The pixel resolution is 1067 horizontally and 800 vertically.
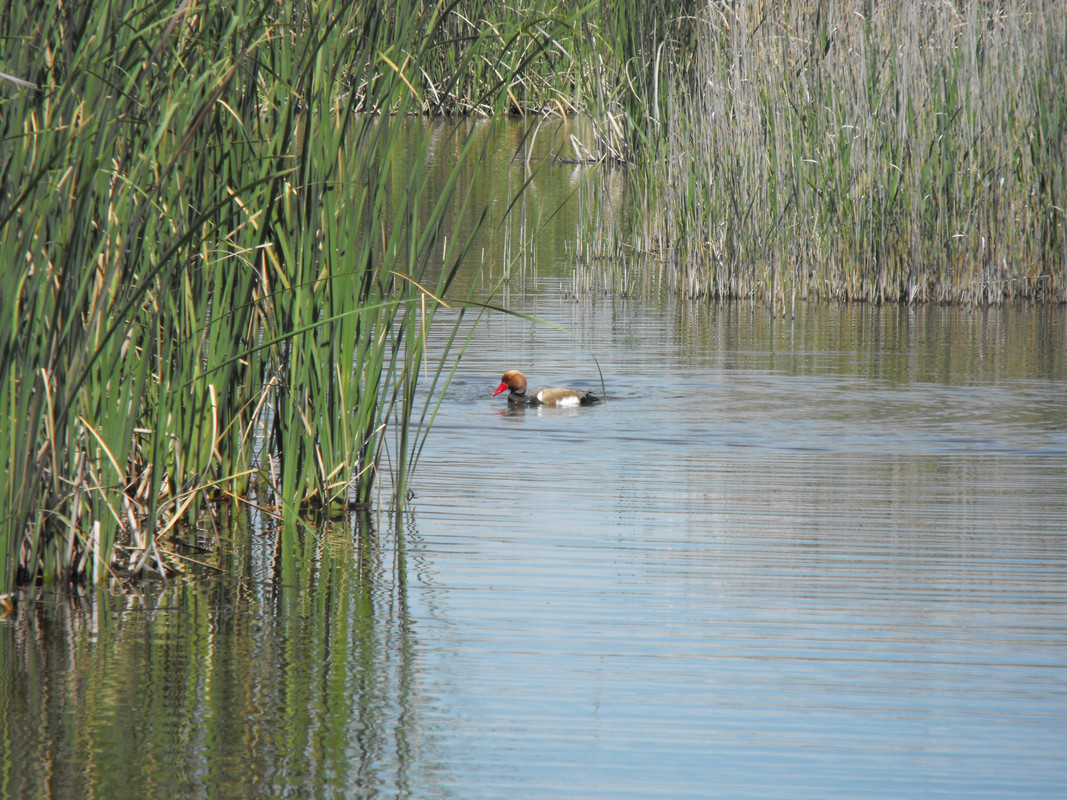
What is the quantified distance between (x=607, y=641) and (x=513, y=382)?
4.19 meters

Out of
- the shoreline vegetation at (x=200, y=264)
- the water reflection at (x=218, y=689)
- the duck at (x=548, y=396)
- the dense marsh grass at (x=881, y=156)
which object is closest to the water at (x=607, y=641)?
the water reflection at (x=218, y=689)

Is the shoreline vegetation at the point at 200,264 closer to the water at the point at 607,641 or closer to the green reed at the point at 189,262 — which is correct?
the green reed at the point at 189,262

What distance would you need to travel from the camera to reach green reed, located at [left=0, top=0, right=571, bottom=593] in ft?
11.8

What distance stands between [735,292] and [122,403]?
8.04m

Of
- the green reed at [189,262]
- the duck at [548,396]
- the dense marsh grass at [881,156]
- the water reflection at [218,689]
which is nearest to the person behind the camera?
the water reflection at [218,689]

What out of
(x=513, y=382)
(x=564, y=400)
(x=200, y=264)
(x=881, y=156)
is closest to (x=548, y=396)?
(x=564, y=400)

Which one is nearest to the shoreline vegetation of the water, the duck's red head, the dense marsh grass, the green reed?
the green reed

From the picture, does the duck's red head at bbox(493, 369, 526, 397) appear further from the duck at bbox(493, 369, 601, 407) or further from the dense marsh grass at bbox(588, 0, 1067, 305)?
the dense marsh grass at bbox(588, 0, 1067, 305)

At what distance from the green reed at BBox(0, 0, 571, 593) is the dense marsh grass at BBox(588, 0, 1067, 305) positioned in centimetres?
638

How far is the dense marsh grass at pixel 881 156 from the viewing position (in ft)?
34.7

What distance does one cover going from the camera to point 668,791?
2896 millimetres

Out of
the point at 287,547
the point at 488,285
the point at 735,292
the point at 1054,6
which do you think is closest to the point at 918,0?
the point at 1054,6

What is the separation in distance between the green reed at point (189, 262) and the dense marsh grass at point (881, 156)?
638 centimetres

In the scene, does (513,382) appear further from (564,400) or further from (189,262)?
(189,262)
